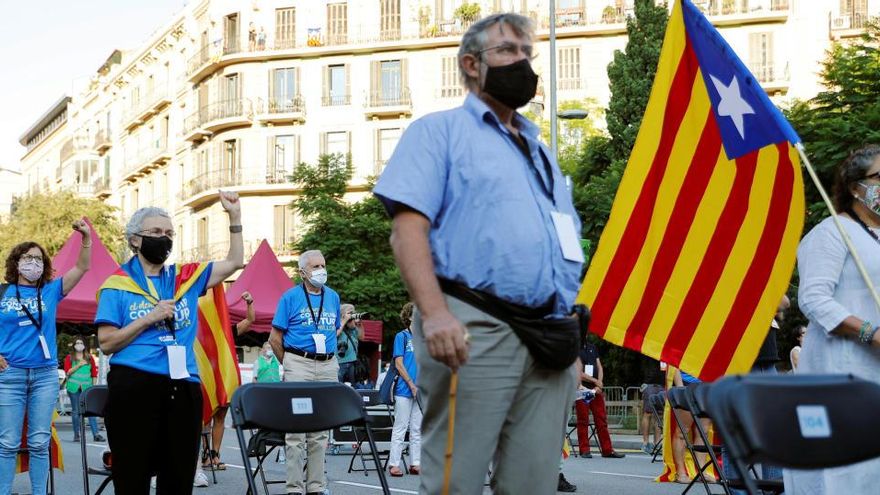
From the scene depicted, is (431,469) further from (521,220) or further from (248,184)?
(248,184)

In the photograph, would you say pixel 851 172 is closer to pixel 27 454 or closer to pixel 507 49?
pixel 507 49

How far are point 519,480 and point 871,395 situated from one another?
1226mm

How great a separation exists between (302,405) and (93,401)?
3.25m

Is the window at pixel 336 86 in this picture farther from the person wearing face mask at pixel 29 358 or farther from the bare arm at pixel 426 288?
the bare arm at pixel 426 288

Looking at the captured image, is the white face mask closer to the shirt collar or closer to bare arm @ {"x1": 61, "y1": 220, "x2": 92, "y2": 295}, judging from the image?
bare arm @ {"x1": 61, "y1": 220, "x2": 92, "y2": 295}

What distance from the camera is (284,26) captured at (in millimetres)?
62062

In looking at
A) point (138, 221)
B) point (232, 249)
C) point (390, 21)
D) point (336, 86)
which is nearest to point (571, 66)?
point (390, 21)

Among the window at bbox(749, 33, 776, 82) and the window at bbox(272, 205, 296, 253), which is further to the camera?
the window at bbox(272, 205, 296, 253)

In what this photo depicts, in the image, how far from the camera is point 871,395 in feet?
15.1

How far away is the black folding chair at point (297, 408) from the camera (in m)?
6.12

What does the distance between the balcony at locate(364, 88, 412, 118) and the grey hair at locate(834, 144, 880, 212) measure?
5332cm

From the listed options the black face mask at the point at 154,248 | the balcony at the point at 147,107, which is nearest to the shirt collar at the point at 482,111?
the black face mask at the point at 154,248

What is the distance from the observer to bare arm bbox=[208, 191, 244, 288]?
7.38m

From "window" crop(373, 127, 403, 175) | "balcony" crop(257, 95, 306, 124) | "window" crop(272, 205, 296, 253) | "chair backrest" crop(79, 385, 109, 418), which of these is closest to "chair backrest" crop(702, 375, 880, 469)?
"chair backrest" crop(79, 385, 109, 418)
